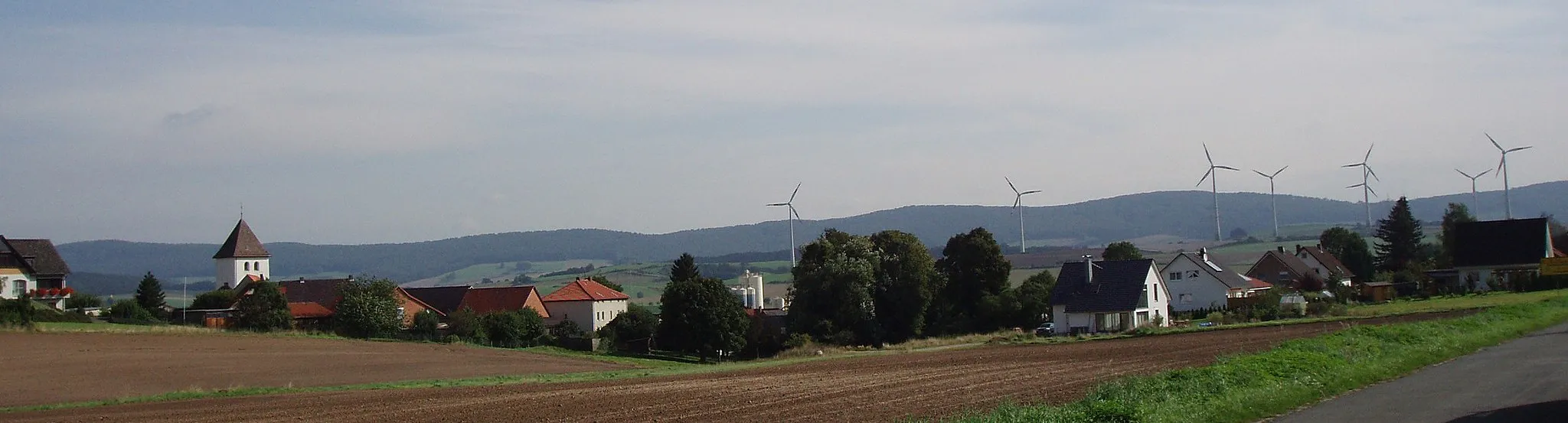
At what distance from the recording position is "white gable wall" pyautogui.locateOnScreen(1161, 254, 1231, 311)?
89.6m

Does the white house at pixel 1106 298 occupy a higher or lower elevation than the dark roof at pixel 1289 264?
lower

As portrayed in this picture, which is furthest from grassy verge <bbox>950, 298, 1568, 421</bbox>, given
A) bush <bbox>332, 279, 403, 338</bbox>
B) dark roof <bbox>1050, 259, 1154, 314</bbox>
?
bush <bbox>332, 279, 403, 338</bbox>

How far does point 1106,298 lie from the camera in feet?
254

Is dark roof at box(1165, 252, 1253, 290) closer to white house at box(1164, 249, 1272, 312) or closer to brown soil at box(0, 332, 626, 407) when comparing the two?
white house at box(1164, 249, 1272, 312)

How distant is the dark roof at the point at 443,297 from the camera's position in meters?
111

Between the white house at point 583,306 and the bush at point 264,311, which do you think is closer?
the bush at point 264,311

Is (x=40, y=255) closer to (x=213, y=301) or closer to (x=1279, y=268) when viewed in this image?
(x=213, y=301)

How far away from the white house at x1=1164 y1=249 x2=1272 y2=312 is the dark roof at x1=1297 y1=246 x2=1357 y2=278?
2539cm

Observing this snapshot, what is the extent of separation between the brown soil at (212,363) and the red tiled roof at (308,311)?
28.6 m

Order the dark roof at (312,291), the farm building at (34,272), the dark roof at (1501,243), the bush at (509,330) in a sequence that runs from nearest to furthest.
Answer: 1. the bush at (509,330)
2. the farm building at (34,272)
3. the dark roof at (1501,243)
4. the dark roof at (312,291)

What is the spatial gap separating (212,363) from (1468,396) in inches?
1815

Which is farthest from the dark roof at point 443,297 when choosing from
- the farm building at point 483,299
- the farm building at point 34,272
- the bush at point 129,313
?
the farm building at point 34,272

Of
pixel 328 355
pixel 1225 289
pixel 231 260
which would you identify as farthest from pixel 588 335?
pixel 231 260

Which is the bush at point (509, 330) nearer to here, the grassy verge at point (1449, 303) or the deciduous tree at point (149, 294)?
the deciduous tree at point (149, 294)
